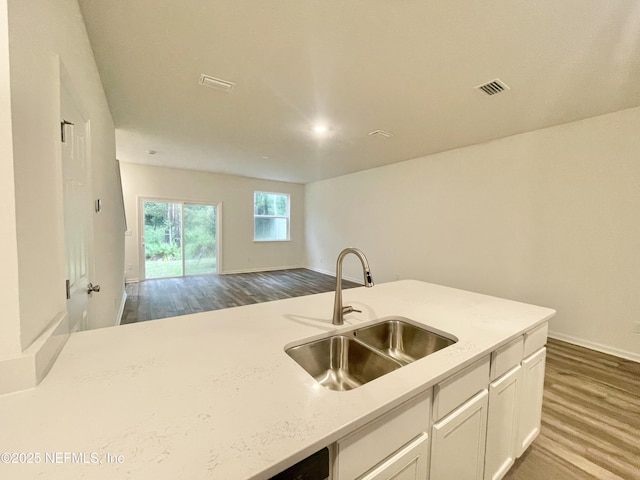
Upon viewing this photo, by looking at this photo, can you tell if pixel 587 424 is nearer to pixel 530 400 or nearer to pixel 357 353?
pixel 530 400

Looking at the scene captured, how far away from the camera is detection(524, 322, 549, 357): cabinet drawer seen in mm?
1414

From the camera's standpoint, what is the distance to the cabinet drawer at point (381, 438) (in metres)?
0.69

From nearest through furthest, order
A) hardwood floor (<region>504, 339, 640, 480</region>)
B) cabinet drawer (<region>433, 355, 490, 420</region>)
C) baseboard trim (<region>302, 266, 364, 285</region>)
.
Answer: cabinet drawer (<region>433, 355, 490, 420</region>)
hardwood floor (<region>504, 339, 640, 480</region>)
baseboard trim (<region>302, 266, 364, 285</region>)

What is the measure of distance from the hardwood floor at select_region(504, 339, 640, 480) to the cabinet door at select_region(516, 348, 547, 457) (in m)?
0.14

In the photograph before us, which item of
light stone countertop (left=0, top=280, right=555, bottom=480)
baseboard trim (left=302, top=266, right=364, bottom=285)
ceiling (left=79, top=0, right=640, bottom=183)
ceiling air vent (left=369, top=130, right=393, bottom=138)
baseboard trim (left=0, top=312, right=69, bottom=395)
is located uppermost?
ceiling air vent (left=369, top=130, right=393, bottom=138)

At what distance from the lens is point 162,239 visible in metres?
6.18

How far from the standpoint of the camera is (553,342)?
314 cm

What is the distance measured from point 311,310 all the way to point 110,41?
248cm

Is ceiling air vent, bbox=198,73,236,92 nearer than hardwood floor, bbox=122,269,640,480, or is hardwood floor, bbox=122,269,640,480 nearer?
hardwood floor, bbox=122,269,640,480

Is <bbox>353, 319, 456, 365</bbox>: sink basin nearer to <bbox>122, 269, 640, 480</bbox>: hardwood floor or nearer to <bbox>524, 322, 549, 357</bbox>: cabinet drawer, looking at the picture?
<bbox>524, 322, 549, 357</bbox>: cabinet drawer

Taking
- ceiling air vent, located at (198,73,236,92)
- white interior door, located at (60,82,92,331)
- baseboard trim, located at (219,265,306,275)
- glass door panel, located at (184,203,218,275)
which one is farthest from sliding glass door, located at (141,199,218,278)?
white interior door, located at (60,82,92,331)

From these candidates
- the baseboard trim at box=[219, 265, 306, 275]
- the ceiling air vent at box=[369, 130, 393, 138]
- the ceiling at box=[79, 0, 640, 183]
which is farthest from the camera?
the baseboard trim at box=[219, 265, 306, 275]

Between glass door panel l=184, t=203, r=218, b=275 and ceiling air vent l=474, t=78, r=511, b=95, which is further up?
ceiling air vent l=474, t=78, r=511, b=95

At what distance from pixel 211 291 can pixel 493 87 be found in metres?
5.37
